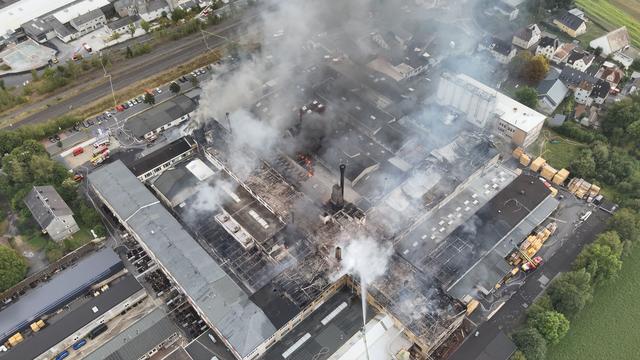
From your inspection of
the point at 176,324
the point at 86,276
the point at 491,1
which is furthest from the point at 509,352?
the point at 491,1

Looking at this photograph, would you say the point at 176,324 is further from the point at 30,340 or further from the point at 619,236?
the point at 619,236

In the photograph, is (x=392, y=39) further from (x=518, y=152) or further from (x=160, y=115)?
(x=160, y=115)

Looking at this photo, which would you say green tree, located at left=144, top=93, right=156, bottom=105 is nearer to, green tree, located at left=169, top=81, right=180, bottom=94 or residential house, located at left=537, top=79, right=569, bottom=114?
green tree, located at left=169, top=81, right=180, bottom=94

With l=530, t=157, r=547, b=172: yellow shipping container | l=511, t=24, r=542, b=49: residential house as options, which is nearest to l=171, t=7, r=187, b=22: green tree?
l=511, t=24, r=542, b=49: residential house

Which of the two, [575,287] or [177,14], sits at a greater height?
[177,14]

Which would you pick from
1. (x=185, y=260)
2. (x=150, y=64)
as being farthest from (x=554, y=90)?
(x=150, y=64)

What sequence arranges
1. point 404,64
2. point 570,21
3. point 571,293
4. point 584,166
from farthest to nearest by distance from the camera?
point 570,21 < point 404,64 < point 584,166 < point 571,293
